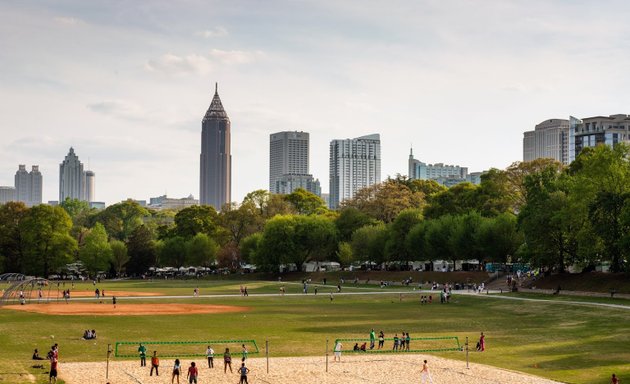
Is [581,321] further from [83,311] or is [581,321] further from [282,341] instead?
[83,311]

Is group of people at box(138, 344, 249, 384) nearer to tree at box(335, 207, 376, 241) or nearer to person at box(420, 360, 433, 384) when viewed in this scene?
person at box(420, 360, 433, 384)

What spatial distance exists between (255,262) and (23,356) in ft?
360

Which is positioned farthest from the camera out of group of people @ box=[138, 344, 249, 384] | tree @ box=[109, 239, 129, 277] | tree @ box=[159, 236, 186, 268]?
tree @ box=[159, 236, 186, 268]

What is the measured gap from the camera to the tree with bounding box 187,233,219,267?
178 meters

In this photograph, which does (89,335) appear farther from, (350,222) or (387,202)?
(387,202)

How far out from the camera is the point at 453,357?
49531mm

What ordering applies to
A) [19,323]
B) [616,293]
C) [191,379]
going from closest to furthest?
[191,379] → [19,323] → [616,293]

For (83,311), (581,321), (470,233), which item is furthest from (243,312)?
(470,233)

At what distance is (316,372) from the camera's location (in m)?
43.5


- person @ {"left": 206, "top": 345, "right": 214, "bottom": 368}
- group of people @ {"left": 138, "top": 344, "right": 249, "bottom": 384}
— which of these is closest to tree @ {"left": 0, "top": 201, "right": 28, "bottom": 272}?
group of people @ {"left": 138, "top": 344, "right": 249, "bottom": 384}

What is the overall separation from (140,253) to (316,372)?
14755cm

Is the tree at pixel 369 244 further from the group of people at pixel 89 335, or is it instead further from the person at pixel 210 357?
the person at pixel 210 357

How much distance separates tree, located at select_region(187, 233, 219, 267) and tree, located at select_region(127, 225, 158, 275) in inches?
479

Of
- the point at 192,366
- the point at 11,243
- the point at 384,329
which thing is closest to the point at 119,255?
the point at 11,243
